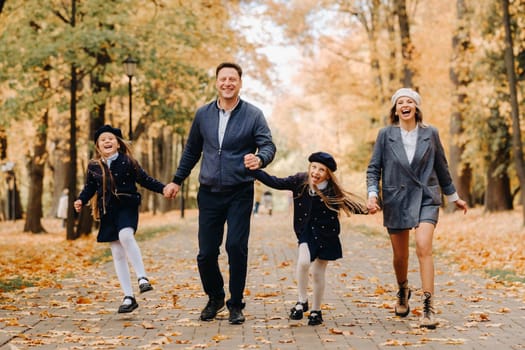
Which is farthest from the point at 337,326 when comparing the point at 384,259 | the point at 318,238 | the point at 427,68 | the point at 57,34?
the point at 427,68

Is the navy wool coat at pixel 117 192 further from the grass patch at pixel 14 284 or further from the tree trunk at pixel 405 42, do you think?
the tree trunk at pixel 405 42

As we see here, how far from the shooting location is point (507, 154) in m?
27.4

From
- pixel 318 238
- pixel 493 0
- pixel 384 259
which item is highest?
pixel 493 0

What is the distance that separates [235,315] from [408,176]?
2.01 metres

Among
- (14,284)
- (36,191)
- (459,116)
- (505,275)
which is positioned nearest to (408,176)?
(505,275)

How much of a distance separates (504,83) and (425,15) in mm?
11559

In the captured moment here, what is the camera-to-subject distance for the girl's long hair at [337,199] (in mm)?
7598

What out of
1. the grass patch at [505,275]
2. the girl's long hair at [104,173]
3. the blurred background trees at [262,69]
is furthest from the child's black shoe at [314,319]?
the blurred background trees at [262,69]

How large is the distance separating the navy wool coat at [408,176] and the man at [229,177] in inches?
42.4

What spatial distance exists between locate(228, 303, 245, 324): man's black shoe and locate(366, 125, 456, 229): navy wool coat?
157 cm

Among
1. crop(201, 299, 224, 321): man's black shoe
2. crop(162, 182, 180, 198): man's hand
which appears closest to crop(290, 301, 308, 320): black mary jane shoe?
crop(201, 299, 224, 321): man's black shoe

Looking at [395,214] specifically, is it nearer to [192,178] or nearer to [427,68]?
[427,68]

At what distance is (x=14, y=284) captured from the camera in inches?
434

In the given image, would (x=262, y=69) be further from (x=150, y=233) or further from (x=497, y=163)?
(x=497, y=163)
